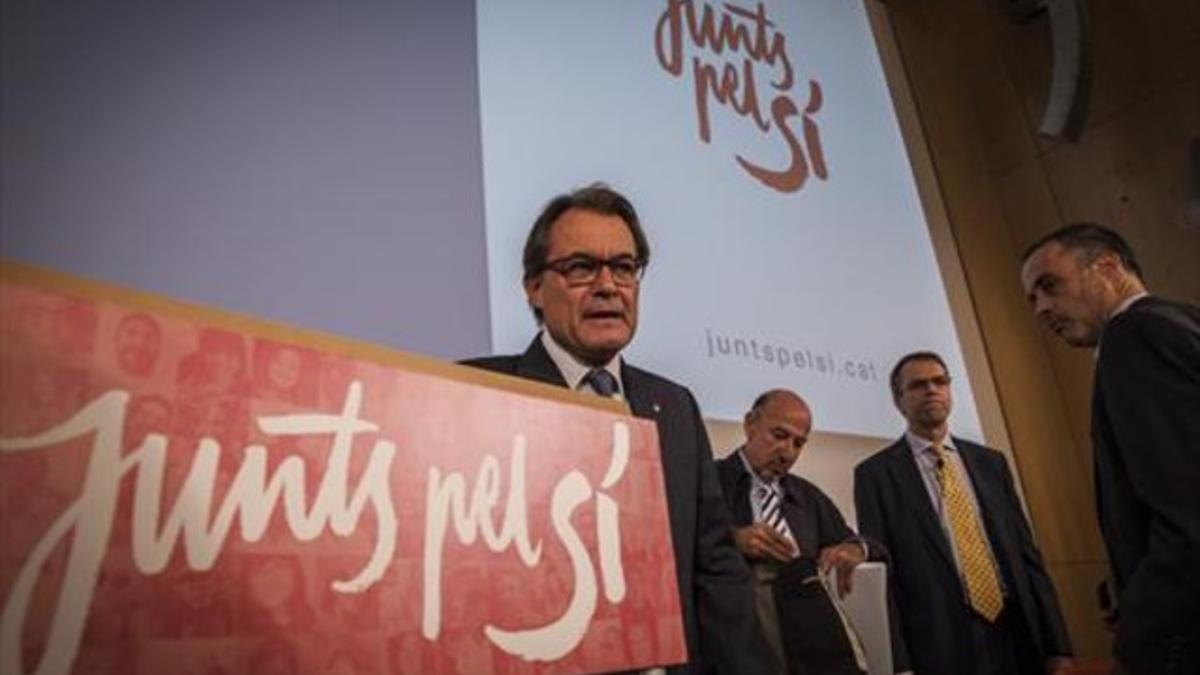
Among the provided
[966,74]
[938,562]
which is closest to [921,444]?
[938,562]

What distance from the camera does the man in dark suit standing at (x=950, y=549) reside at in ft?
5.32

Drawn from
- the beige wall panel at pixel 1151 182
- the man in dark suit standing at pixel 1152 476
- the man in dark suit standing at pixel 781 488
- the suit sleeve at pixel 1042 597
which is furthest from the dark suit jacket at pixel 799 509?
the beige wall panel at pixel 1151 182

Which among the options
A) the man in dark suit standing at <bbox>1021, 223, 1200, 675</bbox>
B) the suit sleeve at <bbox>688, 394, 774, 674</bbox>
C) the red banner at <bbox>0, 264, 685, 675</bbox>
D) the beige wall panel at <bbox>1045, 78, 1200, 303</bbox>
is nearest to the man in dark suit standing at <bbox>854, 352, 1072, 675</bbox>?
the man in dark suit standing at <bbox>1021, 223, 1200, 675</bbox>

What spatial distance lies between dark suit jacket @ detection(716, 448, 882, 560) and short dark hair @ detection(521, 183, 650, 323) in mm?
763

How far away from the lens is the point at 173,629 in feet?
0.86

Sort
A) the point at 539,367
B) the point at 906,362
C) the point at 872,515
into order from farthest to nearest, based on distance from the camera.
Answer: the point at 906,362 → the point at 872,515 → the point at 539,367

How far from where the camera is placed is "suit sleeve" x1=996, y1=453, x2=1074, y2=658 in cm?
162

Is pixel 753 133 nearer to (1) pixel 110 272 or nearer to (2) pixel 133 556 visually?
(1) pixel 110 272

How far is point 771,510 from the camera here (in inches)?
61.3

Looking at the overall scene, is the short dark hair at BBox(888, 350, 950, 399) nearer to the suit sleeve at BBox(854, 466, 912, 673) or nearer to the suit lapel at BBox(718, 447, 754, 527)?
the suit sleeve at BBox(854, 466, 912, 673)

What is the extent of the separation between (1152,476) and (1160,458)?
0.08 ft

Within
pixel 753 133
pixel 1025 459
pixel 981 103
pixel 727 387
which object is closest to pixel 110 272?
pixel 727 387

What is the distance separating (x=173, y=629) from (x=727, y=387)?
1467 millimetres

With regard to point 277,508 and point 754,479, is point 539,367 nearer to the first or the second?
point 277,508
